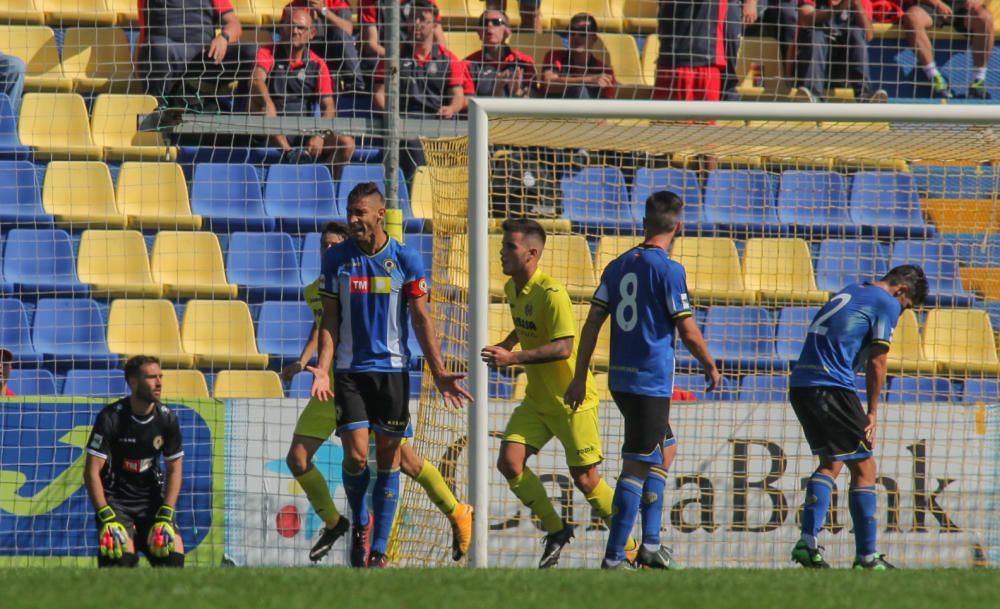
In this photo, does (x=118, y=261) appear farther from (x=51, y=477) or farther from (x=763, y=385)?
(x=763, y=385)

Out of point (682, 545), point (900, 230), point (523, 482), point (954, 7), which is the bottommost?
point (682, 545)

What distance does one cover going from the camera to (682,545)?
8664 millimetres

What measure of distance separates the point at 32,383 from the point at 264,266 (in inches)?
73.1

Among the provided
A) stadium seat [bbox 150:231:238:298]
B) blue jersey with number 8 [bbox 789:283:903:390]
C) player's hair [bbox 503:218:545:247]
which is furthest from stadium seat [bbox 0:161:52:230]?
blue jersey with number 8 [bbox 789:283:903:390]

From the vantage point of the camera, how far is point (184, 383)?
9586mm

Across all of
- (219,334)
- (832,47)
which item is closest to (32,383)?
(219,334)

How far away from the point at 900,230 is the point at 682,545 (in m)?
3.65

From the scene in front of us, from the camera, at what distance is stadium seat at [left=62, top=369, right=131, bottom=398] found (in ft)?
31.0

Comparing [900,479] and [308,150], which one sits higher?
[308,150]

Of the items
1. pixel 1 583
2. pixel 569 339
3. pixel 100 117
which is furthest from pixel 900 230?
pixel 1 583

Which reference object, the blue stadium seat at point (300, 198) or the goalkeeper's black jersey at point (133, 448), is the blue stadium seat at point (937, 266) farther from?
the goalkeeper's black jersey at point (133, 448)

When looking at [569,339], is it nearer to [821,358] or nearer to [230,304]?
[821,358]

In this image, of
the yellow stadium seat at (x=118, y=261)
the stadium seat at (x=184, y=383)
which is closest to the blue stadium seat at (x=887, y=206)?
the stadium seat at (x=184, y=383)

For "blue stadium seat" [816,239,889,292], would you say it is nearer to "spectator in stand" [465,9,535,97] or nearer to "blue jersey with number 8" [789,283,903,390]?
"spectator in stand" [465,9,535,97]
